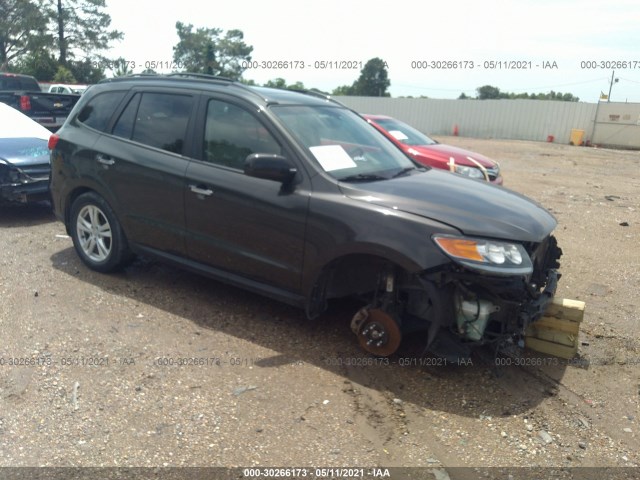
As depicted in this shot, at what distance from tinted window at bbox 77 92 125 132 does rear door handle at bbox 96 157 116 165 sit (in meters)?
0.29

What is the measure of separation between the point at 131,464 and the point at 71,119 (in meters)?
3.89

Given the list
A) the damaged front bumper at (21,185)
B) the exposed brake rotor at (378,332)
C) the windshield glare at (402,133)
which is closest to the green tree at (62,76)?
the windshield glare at (402,133)

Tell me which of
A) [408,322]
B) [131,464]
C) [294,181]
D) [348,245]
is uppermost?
[294,181]

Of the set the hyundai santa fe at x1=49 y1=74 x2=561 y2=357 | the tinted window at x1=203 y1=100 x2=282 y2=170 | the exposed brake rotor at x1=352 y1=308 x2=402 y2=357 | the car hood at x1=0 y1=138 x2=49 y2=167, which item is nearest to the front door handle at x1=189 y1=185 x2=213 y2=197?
the hyundai santa fe at x1=49 y1=74 x2=561 y2=357

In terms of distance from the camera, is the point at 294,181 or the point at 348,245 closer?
the point at 348,245

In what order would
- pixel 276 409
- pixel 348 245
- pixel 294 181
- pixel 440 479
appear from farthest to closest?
pixel 294 181, pixel 348 245, pixel 276 409, pixel 440 479

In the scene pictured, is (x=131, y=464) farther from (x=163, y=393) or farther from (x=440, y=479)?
(x=440, y=479)

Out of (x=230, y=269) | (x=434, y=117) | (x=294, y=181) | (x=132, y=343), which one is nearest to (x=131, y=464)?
(x=132, y=343)

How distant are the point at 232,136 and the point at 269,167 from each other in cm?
73

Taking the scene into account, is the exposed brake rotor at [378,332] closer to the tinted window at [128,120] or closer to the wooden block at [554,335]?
the wooden block at [554,335]

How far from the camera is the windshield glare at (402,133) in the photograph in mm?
9679

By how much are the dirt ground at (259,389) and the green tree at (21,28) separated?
45.1 meters

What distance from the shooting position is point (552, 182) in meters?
13.2

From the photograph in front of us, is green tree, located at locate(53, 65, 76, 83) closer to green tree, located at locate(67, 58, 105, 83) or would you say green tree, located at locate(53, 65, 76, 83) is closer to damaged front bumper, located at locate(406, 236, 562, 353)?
green tree, located at locate(67, 58, 105, 83)
